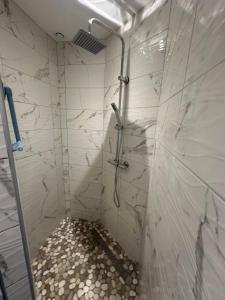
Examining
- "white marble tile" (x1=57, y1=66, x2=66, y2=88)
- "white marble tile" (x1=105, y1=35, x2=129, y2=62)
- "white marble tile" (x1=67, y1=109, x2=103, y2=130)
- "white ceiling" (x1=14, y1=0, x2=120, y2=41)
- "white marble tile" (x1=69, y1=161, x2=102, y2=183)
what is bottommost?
"white marble tile" (x1=69, y1=161, x2=102, y2=183)

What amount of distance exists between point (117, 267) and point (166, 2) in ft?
6.85

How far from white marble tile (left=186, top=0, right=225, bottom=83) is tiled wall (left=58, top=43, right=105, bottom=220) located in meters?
1.20

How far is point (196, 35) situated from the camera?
0.40 metres

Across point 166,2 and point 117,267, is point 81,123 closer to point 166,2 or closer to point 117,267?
point 166,2

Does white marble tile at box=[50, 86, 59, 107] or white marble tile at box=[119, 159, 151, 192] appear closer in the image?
white marble tile at box=[119, 159, 151, 192]

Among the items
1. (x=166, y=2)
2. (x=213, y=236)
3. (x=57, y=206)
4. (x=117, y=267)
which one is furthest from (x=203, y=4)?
(x=57, y=206)

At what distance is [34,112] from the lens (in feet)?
4.19

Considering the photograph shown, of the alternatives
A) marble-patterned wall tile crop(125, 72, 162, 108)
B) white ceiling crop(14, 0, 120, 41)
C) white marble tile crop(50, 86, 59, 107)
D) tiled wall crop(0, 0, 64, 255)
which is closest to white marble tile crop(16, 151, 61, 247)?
tiled wall crop(0, 0, 64, 255)

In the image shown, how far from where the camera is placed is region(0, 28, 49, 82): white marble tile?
1002 millimetres

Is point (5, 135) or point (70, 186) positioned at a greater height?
point (5, 135)

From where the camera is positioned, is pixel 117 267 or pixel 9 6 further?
pixel 117 267

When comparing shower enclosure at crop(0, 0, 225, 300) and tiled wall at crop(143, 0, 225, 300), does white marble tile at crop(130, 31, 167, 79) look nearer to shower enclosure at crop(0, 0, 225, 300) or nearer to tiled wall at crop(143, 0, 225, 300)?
shower enclosure at crop(0, 0, 225, 300)

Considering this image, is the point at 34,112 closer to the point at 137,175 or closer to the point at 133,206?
the point at 137,175

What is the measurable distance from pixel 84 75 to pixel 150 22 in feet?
2.59
